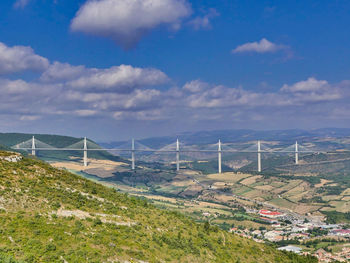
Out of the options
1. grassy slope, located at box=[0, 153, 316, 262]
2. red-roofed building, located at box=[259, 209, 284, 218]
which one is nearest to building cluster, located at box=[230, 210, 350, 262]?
red-roofed building, located at box=[259, 209, 284, 218]

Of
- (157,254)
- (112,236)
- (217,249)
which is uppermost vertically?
(112,236)

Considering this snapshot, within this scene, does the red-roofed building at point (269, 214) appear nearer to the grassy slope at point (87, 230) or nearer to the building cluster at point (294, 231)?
the building cluster at point (294, 231)

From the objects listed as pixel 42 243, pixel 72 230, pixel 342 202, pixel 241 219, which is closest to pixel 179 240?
pixel 72 230

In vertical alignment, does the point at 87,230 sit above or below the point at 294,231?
above

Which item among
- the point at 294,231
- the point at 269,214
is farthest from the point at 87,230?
the point at 269,214

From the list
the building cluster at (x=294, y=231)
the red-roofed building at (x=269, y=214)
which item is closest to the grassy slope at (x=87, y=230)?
the building cluster at (x=294, y=231)

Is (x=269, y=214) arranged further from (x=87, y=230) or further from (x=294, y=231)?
(x=87, y=230)

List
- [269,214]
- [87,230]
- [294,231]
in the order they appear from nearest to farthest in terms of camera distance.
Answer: [87,230]
[294,231]
[269,214]

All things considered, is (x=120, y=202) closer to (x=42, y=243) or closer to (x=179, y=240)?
(x=179, y=240)
